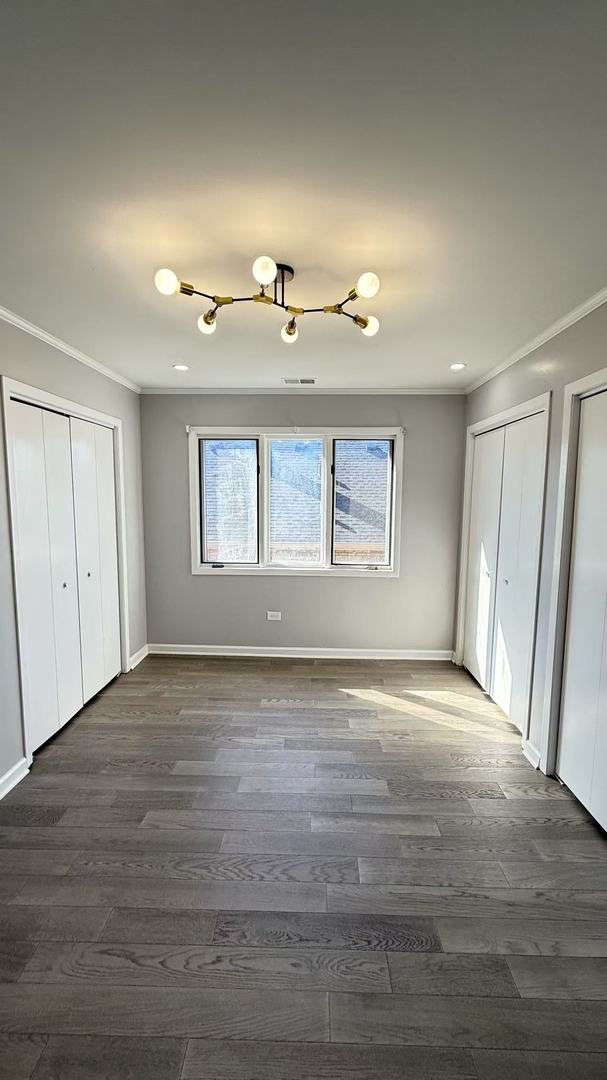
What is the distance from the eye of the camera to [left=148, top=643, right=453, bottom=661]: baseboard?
4445 mm

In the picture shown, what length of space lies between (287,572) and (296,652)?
81 cm

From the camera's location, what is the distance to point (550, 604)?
2627 mm

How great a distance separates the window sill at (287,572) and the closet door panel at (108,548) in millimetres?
824

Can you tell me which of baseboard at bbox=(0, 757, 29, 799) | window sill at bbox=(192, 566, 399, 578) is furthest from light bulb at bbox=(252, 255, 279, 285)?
window sill at bbox=(192, 566, 399, 578)

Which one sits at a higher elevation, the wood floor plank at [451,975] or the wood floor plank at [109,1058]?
the wood floor plank at [451,975]

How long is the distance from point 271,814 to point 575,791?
1.62m

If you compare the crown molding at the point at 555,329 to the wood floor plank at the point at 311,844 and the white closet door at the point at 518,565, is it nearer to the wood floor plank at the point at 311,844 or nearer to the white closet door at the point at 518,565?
the white closet door at the point at 518,565

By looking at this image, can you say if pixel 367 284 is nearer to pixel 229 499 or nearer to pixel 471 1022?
pixel 471 1022

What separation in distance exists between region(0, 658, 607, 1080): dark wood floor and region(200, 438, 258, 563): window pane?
6.10ft

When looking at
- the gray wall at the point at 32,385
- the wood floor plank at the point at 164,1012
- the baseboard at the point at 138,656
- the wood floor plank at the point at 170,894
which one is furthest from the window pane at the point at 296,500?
the wood floor plank at the point at 164,1012

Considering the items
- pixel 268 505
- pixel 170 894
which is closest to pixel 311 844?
pixel 170 894

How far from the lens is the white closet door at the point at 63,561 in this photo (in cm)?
293

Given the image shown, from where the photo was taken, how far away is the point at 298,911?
69.0 inches

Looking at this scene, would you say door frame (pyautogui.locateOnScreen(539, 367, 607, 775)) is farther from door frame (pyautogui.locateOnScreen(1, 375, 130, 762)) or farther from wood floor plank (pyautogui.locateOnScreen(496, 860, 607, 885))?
door frame (pyautogui.locateOnScreen(1, 375, 130, 762))
